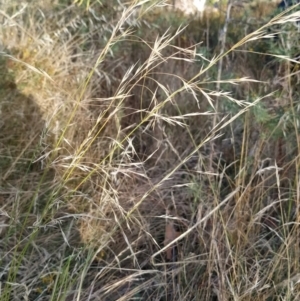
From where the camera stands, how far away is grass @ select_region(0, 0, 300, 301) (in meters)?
1.54

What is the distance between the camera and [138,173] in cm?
152

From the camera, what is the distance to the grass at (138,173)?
1.54 meters

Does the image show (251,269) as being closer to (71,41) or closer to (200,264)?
(200,264)

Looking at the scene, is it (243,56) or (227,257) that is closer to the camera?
(227,257)

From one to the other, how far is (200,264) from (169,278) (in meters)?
0.12

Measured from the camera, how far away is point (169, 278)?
6.25ft

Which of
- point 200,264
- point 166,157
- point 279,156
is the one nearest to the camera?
point 200,264

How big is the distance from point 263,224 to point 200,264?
0.26 m

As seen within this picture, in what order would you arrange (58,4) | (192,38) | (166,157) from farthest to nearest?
(192,38)
(58,4)
(166,157)

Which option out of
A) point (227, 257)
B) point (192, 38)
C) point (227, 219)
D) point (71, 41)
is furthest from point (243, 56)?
point (227, 257)

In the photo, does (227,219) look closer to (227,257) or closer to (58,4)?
(227,257)

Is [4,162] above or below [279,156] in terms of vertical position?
below

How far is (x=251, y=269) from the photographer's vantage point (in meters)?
1.78

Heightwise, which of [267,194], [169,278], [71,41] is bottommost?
[169,278]
